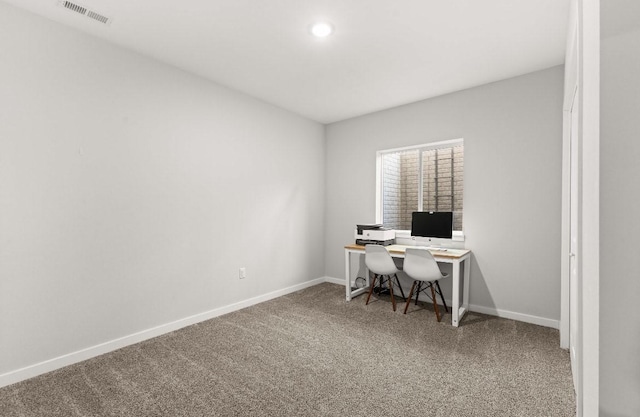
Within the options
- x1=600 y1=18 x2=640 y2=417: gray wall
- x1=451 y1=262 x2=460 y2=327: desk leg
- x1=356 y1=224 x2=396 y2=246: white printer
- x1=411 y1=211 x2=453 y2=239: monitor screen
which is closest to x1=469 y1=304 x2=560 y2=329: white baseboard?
x1=451 y1=262 x2=460 y2=327: desk leg

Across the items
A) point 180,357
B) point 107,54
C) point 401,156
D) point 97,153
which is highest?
point 107,54

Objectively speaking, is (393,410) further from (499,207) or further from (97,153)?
(97,153)

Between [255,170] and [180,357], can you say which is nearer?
[180,357]

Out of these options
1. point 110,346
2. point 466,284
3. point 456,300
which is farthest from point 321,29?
point 110,346

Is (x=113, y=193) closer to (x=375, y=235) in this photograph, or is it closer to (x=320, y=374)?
(x=320, y=374)

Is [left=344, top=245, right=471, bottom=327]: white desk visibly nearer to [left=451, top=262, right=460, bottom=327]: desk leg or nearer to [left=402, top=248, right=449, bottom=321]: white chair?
[left=451, top=262, right=460, bottom=327]: desk leg

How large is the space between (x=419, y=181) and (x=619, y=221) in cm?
367

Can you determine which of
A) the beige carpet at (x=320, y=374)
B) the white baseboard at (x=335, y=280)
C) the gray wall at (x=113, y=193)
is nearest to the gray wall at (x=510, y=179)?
the beige carpet at (x=320, y=374)

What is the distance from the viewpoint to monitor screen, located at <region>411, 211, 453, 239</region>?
368 centimetres

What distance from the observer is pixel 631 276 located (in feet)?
2.22

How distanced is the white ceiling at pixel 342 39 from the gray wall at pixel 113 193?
31 cm

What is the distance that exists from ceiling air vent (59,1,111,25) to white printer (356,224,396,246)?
3.44 meters

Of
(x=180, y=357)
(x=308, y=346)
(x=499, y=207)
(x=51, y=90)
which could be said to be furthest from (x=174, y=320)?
(x=499, y=207)

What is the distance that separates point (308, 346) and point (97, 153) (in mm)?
2508
